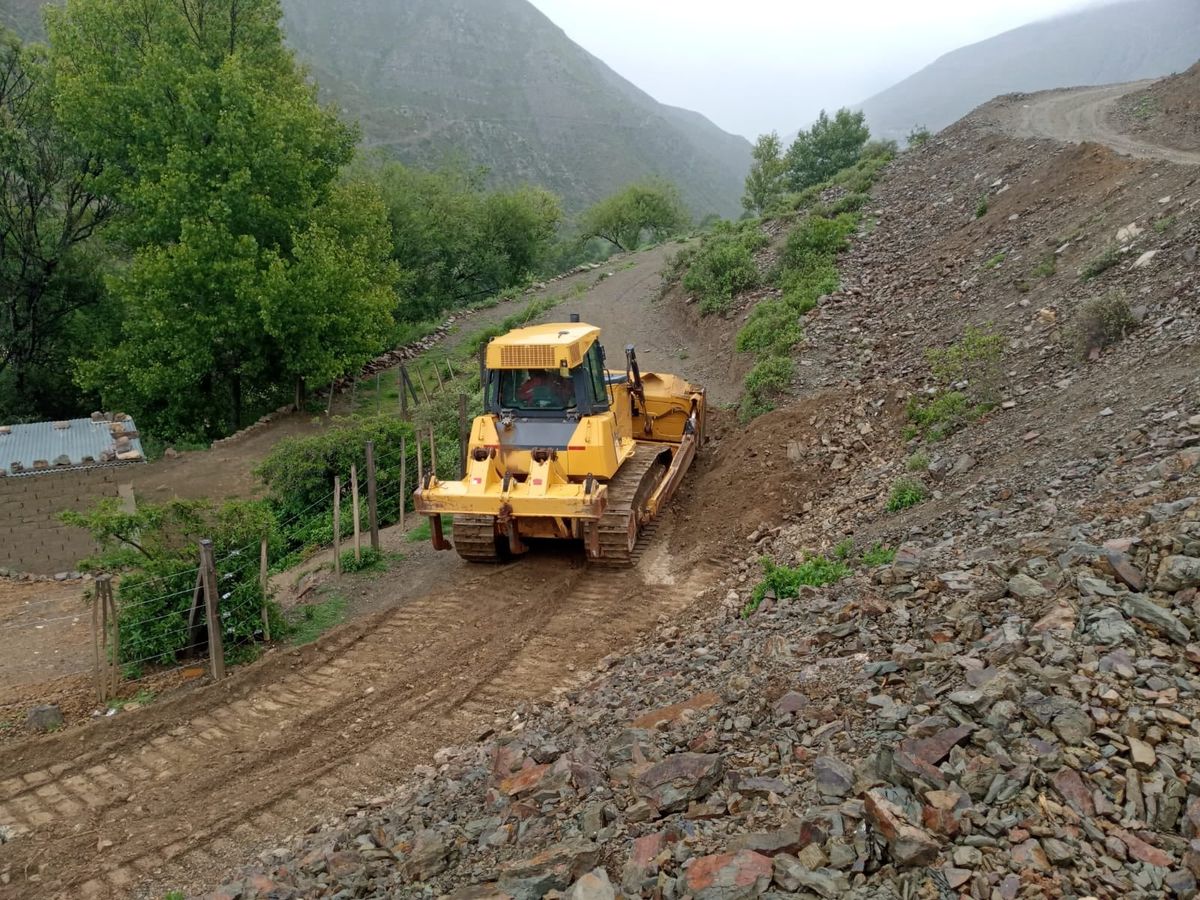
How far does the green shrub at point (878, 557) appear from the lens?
7850 mm

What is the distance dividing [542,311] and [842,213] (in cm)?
1011

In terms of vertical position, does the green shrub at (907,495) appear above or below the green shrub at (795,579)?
above

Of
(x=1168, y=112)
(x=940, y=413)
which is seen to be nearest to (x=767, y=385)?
(x=940, y=413)

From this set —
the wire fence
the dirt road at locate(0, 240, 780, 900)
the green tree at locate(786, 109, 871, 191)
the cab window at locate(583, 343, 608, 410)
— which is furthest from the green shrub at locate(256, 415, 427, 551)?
the green tree at locate(786, 109, 871, 191)

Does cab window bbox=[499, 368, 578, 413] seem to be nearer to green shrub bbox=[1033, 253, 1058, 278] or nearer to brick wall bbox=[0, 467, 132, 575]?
brick wall bbox=[0, 467, 132, 575]

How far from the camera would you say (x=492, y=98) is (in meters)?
125

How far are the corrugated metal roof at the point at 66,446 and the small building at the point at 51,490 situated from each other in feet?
0.04

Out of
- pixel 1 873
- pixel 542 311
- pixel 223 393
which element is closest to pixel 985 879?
pixel 1 873

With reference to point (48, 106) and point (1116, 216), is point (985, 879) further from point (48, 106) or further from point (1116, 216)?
point (48, 106)

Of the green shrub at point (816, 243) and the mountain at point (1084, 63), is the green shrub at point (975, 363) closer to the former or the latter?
the green shrub at point (816, 243)

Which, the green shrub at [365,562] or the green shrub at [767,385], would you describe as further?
the green shrub at [767,385]

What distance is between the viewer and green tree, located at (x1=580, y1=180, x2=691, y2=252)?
4716 cm

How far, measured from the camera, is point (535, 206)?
39906mm

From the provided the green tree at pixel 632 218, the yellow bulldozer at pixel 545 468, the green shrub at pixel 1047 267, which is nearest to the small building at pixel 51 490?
the yellow bulldozer at pixel 545 468
